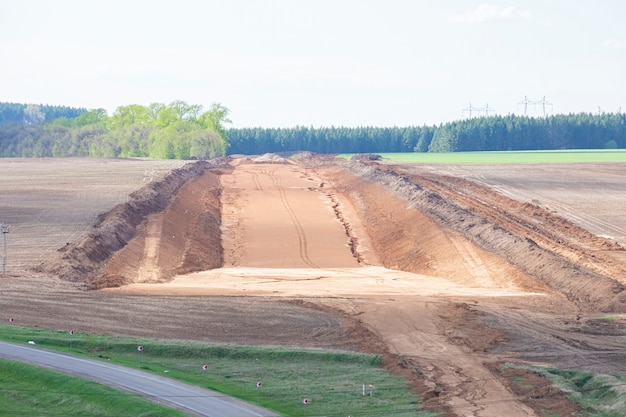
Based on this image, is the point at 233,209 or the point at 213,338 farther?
the point at 233,209

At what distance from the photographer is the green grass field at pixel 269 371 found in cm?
2673

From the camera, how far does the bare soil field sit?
33.3m

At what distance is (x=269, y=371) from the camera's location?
30062 millimetres

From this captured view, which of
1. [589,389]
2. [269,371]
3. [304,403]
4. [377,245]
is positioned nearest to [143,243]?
[377,245]

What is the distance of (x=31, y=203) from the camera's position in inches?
2975

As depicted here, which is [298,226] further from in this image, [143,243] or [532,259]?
[532,259]

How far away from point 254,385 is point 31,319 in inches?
438

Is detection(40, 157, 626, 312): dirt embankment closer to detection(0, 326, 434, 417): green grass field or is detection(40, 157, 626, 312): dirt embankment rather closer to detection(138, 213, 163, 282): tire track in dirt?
detection(138, 213, 163, 282): tire track in dirt

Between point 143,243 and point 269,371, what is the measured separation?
2971cm

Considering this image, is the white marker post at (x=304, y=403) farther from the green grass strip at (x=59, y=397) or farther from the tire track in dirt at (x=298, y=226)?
the tire track in dirt at (x=298, y=226)

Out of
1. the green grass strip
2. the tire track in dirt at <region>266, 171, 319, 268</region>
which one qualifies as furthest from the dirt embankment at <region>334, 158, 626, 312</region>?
the green grass strip

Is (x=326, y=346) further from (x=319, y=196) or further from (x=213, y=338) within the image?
(x=319, y=196)

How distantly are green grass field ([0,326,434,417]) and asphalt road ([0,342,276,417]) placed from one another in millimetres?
563

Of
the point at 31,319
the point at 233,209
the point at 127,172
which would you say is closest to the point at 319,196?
the point at 233,209
